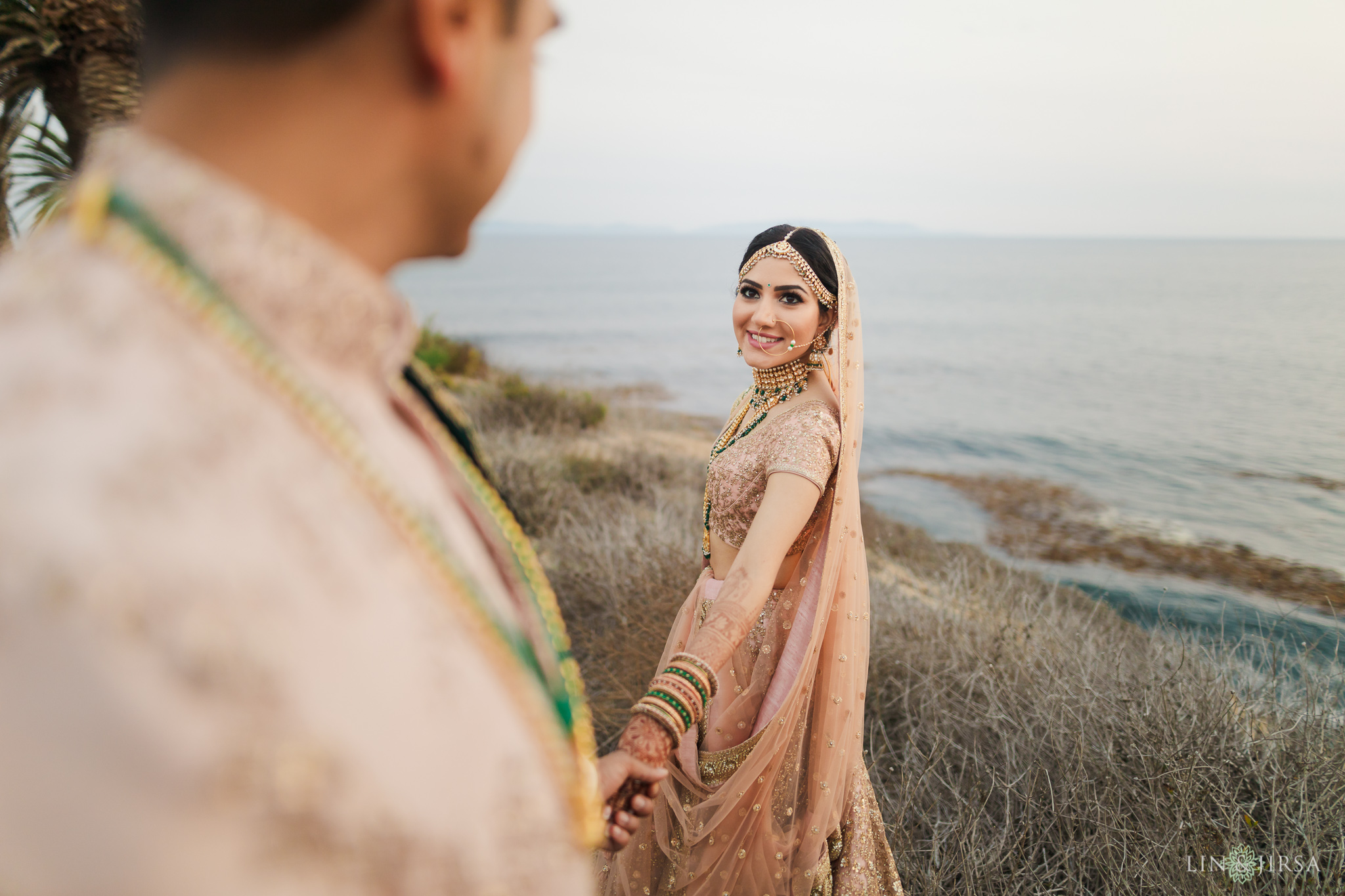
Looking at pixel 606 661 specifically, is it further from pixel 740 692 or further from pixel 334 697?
pixel 334 697

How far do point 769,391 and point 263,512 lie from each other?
7.27 ft

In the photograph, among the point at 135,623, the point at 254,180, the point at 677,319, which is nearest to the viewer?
the point at 135,623

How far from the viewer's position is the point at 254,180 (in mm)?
621

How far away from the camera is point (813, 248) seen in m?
2.56

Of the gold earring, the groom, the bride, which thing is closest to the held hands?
the bride

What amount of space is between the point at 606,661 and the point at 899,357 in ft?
99.2

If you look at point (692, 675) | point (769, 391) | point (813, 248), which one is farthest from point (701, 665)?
point (813, 248)

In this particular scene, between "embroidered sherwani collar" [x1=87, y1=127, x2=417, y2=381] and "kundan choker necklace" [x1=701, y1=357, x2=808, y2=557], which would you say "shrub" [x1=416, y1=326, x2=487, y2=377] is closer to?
"kundan choker necklace" [x1=701, y1=357, x2=808, y2=557]

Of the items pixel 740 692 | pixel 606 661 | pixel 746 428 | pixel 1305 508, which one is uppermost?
pixel 746 428

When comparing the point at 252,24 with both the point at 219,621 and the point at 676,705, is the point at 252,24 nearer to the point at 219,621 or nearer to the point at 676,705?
the point at 219,621

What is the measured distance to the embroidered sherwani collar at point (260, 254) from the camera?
570 mm

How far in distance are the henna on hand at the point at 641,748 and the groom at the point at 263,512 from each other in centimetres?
81

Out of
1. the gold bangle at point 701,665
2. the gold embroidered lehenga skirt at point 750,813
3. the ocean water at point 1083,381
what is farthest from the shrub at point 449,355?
Answer: the gold bangle at point 701,665

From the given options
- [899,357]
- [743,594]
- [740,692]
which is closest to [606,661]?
[740,692]
